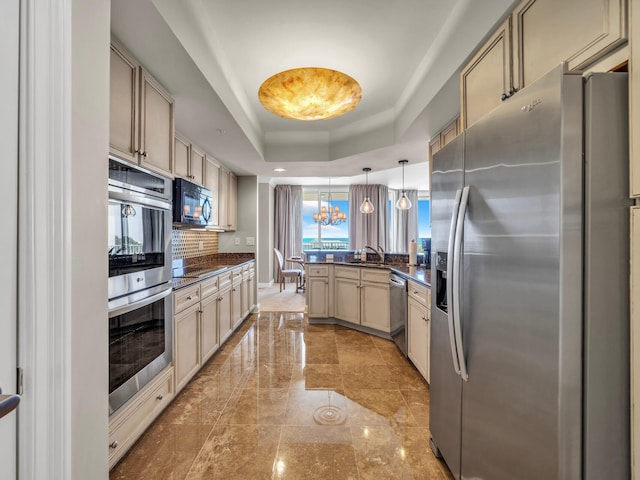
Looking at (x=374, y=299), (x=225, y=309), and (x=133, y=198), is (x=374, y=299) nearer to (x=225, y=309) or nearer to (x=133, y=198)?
(x=225, y=309)

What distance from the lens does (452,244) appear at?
4.02ft

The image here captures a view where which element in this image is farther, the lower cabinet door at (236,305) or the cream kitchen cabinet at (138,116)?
the lower cabinet door at (236,305)

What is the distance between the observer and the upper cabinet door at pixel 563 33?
0.90 m

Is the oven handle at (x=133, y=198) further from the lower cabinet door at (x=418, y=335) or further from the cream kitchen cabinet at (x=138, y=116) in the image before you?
the lower cabinet door at (x=418, y=335)

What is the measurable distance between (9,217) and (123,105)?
123 cm

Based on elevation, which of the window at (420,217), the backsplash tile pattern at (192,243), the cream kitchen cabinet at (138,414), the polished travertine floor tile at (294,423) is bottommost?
the polished travertine floor tile at (294,423)

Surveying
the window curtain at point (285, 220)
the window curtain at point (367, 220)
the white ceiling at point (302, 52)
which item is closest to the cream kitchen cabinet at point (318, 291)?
the white ceiling at point (302, 52)

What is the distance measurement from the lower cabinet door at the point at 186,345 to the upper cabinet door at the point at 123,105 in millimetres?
1176

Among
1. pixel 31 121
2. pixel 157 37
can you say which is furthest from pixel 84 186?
pixel 157 37

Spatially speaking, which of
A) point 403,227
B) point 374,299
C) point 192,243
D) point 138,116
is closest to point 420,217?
point 403,227

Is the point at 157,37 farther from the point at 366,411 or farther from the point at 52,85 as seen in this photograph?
the point at 366,411

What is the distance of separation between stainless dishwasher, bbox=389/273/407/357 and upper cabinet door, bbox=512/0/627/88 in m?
2.03

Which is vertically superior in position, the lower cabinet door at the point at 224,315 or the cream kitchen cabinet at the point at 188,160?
the cream kitchen cabinet at the point at 188,160

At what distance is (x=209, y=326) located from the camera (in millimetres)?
2672
